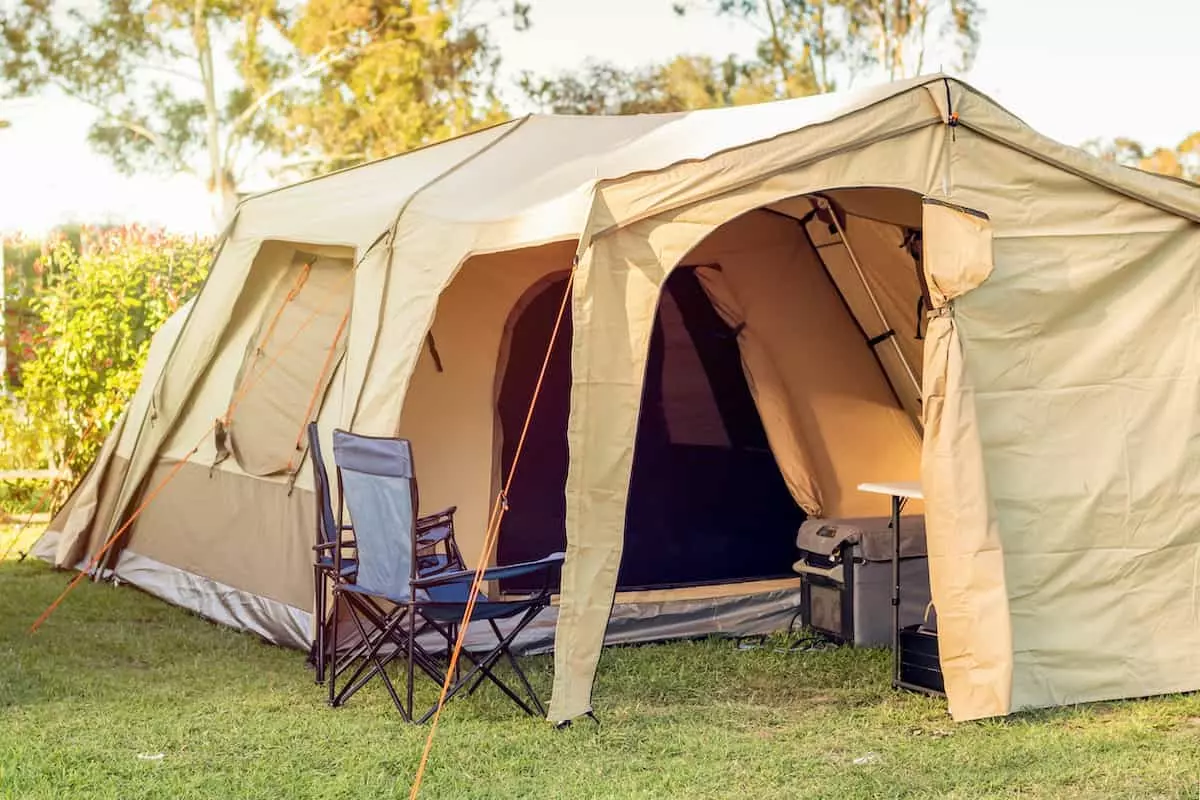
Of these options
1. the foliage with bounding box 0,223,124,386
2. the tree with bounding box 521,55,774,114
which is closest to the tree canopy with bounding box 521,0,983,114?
the tree with bounding box 521,55,774,114

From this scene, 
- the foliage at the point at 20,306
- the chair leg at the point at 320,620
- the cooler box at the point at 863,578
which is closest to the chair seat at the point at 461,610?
the chair leg at the point at 320,620

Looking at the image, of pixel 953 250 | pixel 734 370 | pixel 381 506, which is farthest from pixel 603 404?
pixel 734 370

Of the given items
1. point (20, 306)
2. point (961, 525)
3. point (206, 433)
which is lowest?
point (961, 525)

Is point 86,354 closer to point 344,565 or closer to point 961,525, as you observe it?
point 344,565

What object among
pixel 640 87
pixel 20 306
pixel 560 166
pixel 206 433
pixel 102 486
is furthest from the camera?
pixel 640 87

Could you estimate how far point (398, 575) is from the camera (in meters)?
4.50

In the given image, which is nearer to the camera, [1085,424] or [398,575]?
[398,575]

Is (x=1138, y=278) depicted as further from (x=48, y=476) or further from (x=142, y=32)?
(x=142, y=32)

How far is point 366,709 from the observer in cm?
466

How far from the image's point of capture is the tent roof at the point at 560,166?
184 inches

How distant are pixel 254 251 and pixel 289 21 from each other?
14.7 meters

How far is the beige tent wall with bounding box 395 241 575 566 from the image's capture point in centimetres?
579

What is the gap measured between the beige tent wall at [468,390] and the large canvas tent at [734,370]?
0.01m

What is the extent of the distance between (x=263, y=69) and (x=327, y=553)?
17.2 metres
